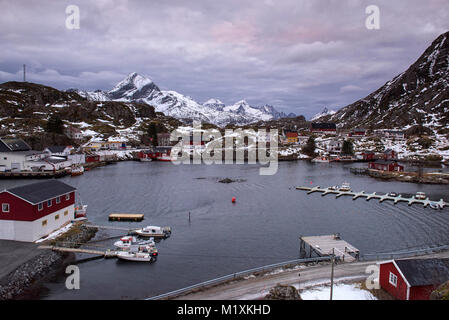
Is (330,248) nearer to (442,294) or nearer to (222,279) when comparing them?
(222,279)

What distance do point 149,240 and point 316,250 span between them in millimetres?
16189

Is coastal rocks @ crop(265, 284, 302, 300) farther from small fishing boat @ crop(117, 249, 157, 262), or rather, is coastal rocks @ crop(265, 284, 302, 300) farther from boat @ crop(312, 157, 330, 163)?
boat @ crop(312, 157, 330, 163)

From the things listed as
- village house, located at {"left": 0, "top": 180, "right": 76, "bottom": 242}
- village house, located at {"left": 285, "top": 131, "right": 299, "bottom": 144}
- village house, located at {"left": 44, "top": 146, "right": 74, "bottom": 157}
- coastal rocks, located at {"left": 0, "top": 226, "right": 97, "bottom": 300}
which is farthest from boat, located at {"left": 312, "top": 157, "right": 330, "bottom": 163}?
village house, located at {"left": 0, "top": 180, "right": 76, "bottom": 242}

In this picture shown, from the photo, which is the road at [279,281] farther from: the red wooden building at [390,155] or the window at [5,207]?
the red wooden building at [390,155]

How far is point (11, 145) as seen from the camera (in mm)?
A: 82188

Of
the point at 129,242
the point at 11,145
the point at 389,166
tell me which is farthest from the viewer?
the point at 11,145

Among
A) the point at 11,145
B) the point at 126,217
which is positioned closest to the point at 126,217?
the point at 126,217

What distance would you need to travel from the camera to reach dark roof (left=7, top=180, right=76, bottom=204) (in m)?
29.1

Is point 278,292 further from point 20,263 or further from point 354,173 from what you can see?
point 354,173

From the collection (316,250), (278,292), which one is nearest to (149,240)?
(316,250)

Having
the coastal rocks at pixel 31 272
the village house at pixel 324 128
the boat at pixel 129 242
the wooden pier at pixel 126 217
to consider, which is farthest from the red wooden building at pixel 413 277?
the village house at pixel 324 128

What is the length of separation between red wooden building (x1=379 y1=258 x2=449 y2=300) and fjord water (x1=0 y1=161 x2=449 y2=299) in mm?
10649

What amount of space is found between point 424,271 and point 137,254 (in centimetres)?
2210
